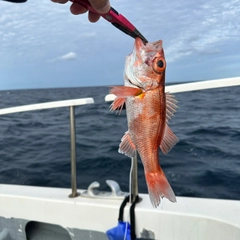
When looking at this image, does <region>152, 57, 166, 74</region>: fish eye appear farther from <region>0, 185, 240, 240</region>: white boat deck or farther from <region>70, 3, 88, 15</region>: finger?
<region>0, 185, 240, 240</region>: white boat deck

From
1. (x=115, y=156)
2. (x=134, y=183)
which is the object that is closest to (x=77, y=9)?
(x=134, y=183)

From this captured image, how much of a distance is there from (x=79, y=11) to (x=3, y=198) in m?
2.19

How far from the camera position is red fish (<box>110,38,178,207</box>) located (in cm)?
125

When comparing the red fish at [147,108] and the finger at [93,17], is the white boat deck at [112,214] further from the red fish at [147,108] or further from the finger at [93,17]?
the finger at [93,17]

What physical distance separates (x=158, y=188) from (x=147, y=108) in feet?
1.12

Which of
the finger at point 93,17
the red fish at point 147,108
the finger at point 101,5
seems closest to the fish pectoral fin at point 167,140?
the red fish at point 147,108

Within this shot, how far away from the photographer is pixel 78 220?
274 centimetres

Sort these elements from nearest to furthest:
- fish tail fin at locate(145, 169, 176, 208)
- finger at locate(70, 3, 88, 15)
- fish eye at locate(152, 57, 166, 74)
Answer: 1. fish tail fin at locate(145, 169, 176, 208)
2. fish eye at locate(152, 57, 166, 74)
3. finger at locate(70, 3, 88, 15)

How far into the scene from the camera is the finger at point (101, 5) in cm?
122

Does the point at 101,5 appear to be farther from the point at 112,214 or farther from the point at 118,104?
the point at 112,214

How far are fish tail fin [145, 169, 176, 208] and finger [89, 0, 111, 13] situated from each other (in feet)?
2.40

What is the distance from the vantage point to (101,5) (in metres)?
1.23

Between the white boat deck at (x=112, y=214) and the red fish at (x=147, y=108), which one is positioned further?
the white boat deck at (x=112, y=214)

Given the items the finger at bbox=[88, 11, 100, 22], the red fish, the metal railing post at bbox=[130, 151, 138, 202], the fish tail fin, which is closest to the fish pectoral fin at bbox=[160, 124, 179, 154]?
the red fish
